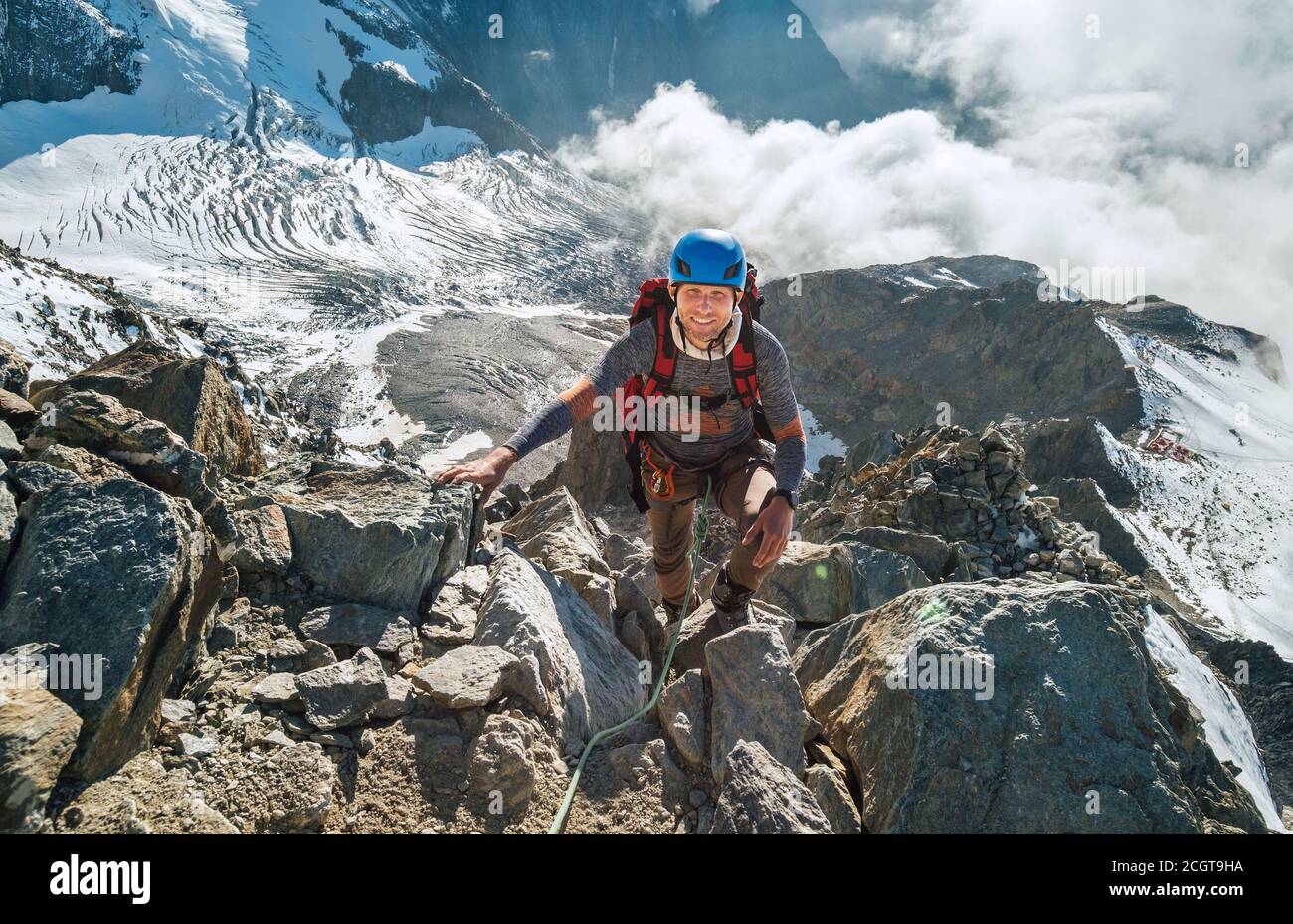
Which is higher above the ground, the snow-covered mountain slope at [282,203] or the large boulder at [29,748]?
the snow-covered mountain slope at [282,203]

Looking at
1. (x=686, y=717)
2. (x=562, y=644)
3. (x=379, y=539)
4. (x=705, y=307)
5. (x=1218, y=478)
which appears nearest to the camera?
(x=686, y=717)

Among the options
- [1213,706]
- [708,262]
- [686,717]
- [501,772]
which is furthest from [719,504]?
[1213,706]

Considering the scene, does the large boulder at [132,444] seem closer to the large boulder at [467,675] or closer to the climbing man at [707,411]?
the climbing man at [707,411]

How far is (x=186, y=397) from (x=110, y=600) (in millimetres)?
4109

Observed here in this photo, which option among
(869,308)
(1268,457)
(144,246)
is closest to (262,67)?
(144,246)

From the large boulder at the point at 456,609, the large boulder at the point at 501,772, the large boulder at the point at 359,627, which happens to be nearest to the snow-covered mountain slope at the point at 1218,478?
the large boulder at the point at 456,609

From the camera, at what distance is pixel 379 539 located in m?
5.43

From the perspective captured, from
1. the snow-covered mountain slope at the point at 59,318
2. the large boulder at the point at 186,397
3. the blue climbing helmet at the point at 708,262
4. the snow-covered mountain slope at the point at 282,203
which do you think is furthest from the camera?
the snow-covered mountain slope at the point at 282,203

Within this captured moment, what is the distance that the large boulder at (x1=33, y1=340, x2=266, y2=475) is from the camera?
6926 millimetres

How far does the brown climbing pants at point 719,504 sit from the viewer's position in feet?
17.6

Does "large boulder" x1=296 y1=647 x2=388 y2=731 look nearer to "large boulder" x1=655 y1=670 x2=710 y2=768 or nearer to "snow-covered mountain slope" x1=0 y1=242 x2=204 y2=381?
"large boulder" x1=655 y1=670 x2=710 y2=768

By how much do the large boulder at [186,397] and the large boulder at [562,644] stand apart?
347 cm

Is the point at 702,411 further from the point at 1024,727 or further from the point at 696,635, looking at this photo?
the point at 1024,727
